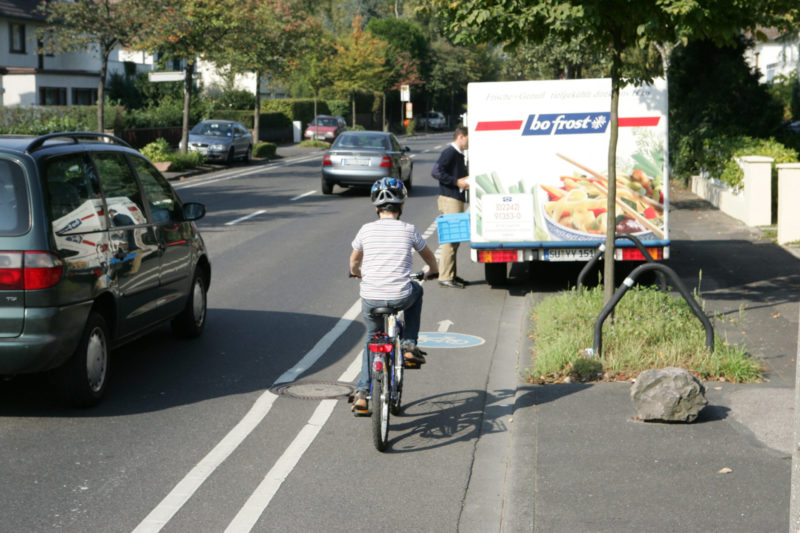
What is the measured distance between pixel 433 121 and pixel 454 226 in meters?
84.3

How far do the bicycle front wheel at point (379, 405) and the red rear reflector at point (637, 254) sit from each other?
6680 millimetres

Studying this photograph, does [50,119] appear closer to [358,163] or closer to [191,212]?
[358,163]

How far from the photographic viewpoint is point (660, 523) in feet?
17.5

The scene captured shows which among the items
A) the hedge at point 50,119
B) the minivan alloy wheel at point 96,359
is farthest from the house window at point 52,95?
the minivan alloy wheel at point 96,359

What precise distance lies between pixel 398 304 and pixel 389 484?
1288 millimetres

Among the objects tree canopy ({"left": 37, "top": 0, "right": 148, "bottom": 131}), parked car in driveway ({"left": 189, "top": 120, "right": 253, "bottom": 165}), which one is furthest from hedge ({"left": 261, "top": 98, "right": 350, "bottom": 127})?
tree canopy ({"left": 37, "top": 0, "right": 148, "bottom": 131})

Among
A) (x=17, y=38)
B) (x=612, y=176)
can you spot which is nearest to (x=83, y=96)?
(x=17, y=38)

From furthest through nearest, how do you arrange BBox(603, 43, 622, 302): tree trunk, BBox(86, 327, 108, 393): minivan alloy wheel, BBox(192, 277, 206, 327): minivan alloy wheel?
1. BBox(192, 277, 206, 327): minivan alloy wheel
2. BBox(603, 43, 622, 302): tree trunk
3. BBox(86, 327, 108, 393): minivan alloy wheel

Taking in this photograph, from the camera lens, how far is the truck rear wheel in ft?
44.4

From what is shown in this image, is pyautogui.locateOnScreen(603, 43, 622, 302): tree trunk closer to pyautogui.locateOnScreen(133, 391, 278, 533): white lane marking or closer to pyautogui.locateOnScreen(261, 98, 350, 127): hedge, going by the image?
pyautogui.locateOnScreen(133, 391, 278, 533): white lane marking

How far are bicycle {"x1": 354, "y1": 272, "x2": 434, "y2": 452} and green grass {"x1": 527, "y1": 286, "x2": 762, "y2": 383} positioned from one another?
5.74 ft

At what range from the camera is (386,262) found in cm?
701

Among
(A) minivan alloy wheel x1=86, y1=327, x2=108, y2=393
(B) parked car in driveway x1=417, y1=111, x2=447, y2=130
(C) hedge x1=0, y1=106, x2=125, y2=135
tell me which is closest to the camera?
(A) minivan alloy wheel x1=86, y1=327, x2=108, y2=393

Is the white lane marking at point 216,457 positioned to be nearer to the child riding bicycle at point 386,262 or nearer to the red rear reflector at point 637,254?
the child riding bicycle at point 386,262
